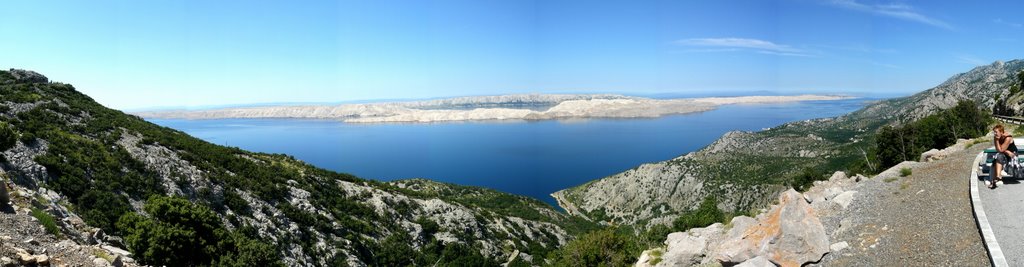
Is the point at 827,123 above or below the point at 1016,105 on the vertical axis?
below

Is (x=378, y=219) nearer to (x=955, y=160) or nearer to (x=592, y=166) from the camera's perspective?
(x=955, y=160)

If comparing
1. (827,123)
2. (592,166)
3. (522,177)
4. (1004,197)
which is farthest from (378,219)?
(827,123)

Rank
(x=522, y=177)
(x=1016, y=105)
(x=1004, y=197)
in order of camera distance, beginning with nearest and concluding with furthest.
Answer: (x=1004, y=197), (x=1016, y=105), (x=522, y=177)

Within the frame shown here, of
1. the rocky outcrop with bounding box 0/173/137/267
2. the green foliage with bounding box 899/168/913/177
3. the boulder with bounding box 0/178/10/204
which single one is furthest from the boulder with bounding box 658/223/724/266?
the boulder with bounding box 0/178/10/204

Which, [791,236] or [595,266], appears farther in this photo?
[595,266]

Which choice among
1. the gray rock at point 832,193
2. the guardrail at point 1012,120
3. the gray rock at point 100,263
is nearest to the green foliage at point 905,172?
the gray rock at point 832,193

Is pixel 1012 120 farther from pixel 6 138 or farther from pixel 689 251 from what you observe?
pixel 6 138

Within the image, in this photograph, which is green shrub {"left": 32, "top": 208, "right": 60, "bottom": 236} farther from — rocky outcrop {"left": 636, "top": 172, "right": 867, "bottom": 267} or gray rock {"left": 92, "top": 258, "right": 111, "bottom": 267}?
rocky outcrop {"left": 636, "top": 172, "right": 867, "bottom": 267}
